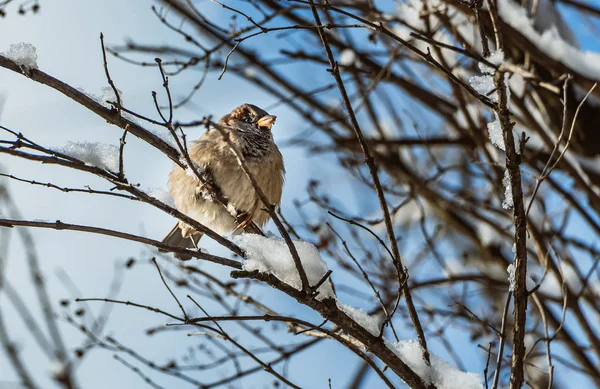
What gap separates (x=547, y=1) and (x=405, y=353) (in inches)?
138

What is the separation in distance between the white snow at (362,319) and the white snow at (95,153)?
982 mm

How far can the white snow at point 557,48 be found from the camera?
13.3 feet

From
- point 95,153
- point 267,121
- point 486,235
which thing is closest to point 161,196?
point 95,153

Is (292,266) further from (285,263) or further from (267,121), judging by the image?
(267,121)

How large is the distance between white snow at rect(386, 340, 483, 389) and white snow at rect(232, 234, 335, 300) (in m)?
0.35

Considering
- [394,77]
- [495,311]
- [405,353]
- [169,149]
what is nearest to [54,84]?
[169,149]

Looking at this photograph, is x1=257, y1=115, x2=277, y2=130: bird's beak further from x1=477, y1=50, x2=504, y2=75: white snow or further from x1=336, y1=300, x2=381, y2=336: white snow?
x1=477, y1=50, x2=504, y2=75: white snow

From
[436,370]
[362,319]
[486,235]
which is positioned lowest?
[436,370]

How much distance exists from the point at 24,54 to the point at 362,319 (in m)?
1.58

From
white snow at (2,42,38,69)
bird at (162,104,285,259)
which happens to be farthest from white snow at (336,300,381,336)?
white snow at (2,42,38,69)

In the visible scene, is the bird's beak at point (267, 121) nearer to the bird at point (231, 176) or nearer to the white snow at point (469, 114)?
the bird at point (231, 176)

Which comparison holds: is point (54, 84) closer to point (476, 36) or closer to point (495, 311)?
point (476, 36)

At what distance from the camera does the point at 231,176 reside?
3768 millimetres

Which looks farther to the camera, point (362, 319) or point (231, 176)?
point (231, 176)
